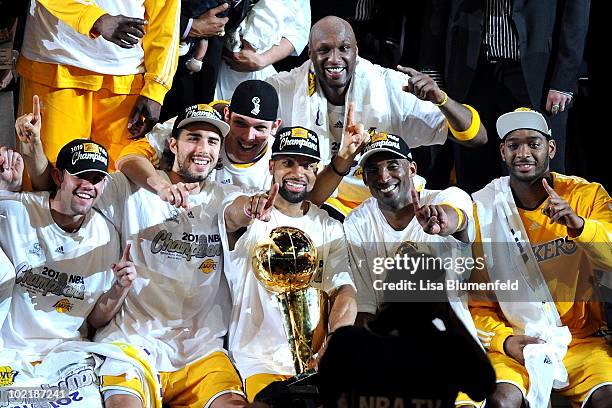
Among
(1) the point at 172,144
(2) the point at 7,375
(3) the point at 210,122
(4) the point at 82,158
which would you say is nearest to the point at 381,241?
(3) the point at 210,122

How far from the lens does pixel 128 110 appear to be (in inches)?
214

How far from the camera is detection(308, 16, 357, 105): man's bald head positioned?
5.57m

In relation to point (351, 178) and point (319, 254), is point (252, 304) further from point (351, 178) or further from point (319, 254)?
point (351, 178)

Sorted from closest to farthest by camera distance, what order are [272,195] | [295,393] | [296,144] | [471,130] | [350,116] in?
[295,393] < [272,195] < [296,144] < [350,116] < [471,130]

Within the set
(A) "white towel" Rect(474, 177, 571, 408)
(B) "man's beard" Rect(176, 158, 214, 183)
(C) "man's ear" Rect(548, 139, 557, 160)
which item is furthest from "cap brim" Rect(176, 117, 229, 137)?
(C) "man's ear" Rect(548, 139, 557, 160)

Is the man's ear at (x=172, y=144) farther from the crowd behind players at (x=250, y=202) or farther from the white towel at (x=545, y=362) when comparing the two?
the white towel at (x=545, y=362)

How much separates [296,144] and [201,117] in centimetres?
46

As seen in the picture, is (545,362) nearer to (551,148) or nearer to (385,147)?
(551,148)

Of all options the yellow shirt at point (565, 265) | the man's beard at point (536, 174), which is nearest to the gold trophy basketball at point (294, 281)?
the yellow shirt at point (565, 265)

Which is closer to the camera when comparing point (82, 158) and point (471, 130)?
point (82, 158)

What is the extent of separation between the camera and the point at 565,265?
5.14 metres

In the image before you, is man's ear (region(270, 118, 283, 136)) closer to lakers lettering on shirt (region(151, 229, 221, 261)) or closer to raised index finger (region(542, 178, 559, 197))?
lakers lettering on shirt (region(151, 229, 221, 261))

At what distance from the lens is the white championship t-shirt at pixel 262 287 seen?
483cm

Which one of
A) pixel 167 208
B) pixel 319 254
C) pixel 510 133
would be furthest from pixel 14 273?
pixel 510 133
